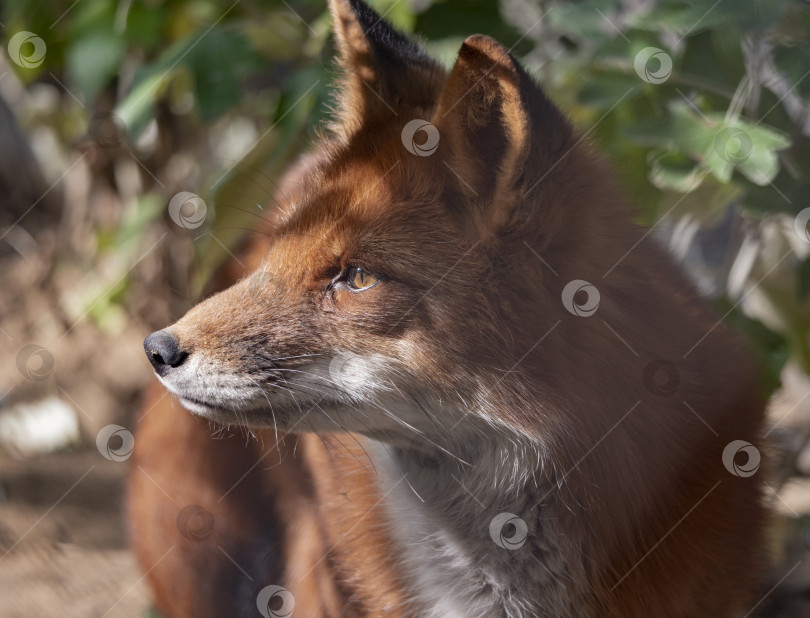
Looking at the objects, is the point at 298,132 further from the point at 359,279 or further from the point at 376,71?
the point at 359,279

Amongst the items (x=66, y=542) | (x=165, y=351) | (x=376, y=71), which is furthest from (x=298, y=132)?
(x=66, y=542)

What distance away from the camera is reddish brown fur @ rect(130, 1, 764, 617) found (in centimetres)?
179

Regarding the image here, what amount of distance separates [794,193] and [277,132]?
212 cm

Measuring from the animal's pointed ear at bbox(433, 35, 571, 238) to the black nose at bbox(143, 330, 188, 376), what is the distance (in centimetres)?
69

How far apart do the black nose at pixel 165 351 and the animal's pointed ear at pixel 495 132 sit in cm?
69

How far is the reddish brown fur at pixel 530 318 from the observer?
1.79 m

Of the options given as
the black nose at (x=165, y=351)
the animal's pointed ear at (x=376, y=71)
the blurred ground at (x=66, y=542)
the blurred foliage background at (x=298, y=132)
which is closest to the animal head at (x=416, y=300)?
the black nose at (x=165, y=351)

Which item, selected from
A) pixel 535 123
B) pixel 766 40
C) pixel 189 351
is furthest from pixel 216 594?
pixel 766 40

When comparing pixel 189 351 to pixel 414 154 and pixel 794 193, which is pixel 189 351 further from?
pixel 794 193

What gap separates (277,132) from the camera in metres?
3.72

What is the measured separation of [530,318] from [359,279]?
0.38m

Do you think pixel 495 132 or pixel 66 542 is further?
pixel 66 542

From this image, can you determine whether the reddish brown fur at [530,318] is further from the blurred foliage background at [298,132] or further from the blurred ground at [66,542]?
the blurred ground at [66,542]

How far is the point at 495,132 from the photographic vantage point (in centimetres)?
175
